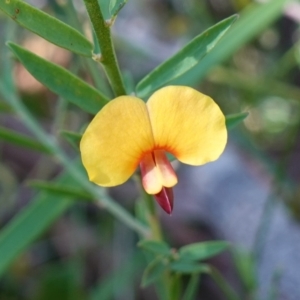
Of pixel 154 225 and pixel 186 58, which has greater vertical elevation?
pixel 186 58

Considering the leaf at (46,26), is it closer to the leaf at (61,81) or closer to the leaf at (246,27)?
the leaf at (61,81)

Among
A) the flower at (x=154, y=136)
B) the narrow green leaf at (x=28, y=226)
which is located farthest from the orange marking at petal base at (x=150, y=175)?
the narrow green leaf at (x=28, y=226)

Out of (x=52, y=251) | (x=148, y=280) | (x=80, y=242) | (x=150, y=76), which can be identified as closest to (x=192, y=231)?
(x=80, y=242)

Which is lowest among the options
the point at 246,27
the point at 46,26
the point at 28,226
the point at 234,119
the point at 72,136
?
the point at 246,27

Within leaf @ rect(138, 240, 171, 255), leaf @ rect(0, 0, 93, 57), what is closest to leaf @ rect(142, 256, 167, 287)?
leaf @ rect(138, 240, 171, 255)

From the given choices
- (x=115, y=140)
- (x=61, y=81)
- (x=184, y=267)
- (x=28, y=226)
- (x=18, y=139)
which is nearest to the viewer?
(x=115, y=140)

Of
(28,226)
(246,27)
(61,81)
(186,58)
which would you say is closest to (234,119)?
(186,58)

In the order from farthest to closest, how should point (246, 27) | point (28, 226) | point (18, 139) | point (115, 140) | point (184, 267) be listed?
point (246, 27) → point (28, 226) → point (18, 139) → point (184, 267) → point (115, 140)

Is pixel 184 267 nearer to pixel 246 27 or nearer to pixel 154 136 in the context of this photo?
pixel 154 136

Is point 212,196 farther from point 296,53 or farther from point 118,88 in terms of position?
point 118,88
